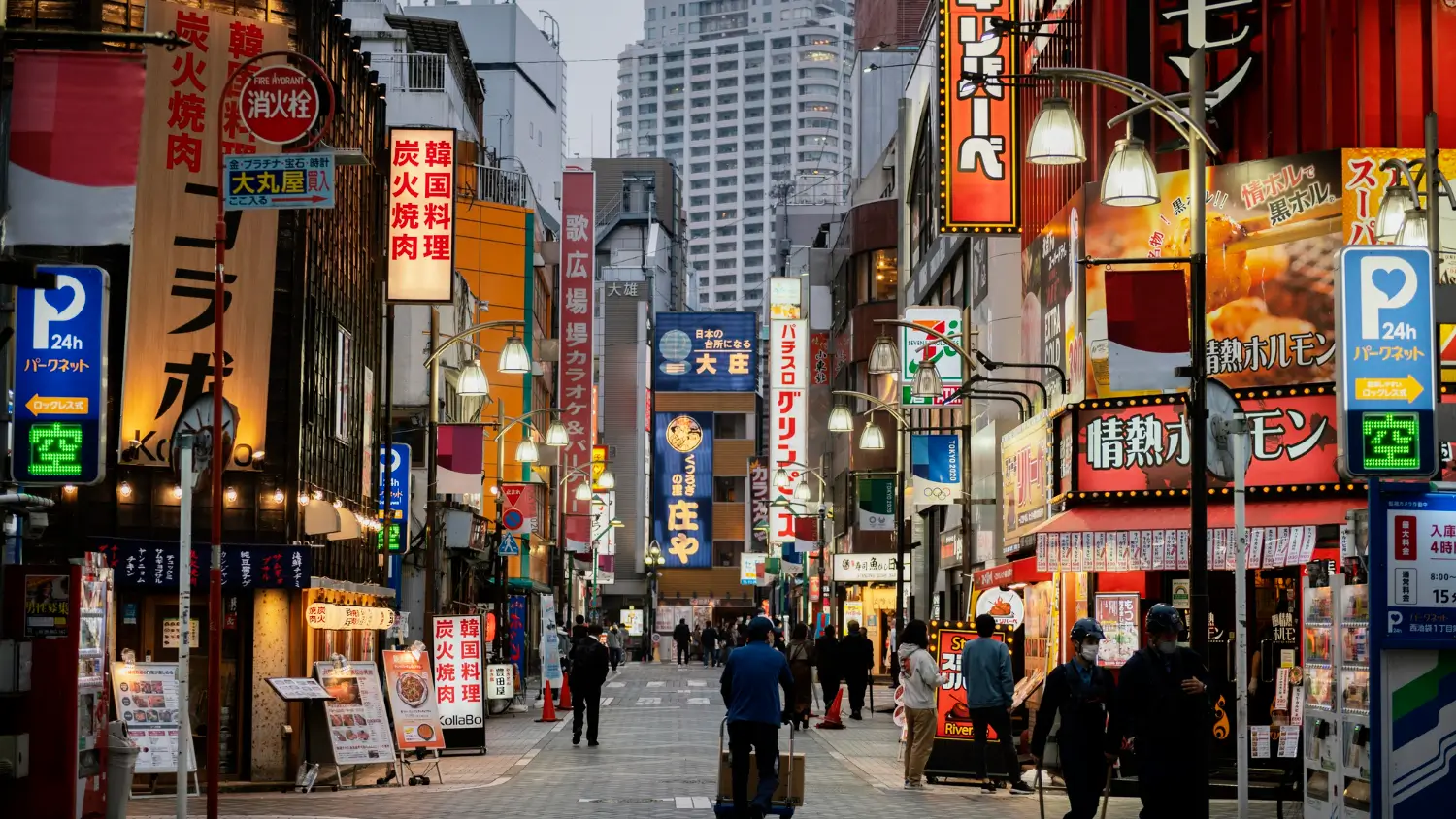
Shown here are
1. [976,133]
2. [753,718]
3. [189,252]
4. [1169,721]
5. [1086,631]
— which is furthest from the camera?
[976,133]

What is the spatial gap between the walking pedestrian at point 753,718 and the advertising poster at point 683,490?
102513 millimetres

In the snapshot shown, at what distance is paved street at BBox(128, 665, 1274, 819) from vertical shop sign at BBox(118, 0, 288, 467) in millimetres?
4533

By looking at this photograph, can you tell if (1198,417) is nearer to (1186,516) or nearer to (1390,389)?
(1390,389)

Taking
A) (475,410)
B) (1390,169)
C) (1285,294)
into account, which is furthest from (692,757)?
(475,410)

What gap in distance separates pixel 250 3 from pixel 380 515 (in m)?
14.2

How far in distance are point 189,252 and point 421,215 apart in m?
10.2

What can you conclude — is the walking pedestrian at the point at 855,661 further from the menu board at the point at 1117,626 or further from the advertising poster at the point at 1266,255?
the advertising poster at the point at 1266,255

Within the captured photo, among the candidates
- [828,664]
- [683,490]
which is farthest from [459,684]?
[683,490]

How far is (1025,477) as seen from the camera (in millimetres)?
31594

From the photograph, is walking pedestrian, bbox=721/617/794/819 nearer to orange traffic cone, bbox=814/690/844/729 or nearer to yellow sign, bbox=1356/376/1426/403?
yellow sign, bbox=1356/376/1426/403

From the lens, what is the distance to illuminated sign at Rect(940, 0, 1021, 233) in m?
32.5

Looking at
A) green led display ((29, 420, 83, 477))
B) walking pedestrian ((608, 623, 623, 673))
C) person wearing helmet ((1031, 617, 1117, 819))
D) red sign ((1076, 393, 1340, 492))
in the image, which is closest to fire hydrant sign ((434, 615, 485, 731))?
red sign ((1076, 393, 1340, 492))

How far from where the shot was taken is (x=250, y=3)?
2484 cm

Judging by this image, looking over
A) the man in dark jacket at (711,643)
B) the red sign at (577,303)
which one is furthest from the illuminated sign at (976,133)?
the man in dark jacket at (711,643)
